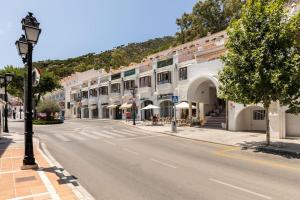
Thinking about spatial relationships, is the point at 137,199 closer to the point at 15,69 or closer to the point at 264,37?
the point at 264,37

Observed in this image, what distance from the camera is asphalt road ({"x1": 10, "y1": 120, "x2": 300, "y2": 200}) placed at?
30.5 ft

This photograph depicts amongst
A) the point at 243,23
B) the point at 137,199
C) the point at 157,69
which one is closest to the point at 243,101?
the point at 243,23

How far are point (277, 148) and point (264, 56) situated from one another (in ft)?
17.6

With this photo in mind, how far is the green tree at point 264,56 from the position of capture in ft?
57.4

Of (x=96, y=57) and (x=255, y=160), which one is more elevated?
(x=96, y=57)

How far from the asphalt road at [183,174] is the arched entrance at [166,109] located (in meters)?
24.7

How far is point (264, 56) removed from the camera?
18.1m

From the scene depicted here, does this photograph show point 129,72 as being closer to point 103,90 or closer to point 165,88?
point 103,90

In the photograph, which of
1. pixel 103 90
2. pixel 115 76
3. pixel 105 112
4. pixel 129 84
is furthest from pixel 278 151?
pixel 105 112

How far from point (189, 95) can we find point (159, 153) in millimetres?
17338

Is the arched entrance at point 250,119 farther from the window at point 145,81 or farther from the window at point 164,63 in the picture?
the window at point 145,81

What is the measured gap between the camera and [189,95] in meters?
34.2

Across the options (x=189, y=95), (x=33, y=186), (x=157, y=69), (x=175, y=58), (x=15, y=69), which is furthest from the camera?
(x=15, y=69)

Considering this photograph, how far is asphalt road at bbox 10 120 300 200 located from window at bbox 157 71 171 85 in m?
24.3
